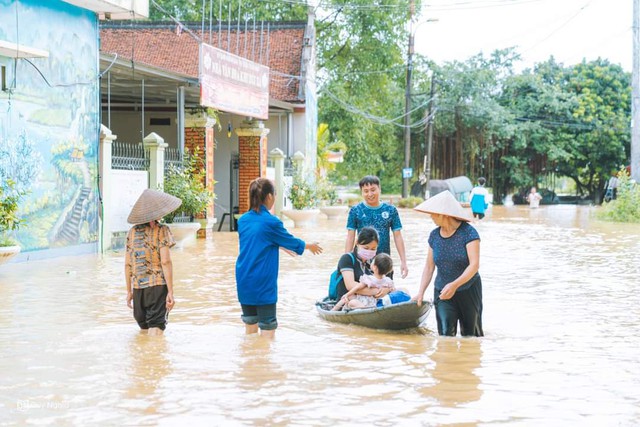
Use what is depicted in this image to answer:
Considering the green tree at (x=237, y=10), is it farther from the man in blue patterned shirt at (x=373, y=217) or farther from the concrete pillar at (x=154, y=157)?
the man in blue patterned shirt at (x=373, y=217)

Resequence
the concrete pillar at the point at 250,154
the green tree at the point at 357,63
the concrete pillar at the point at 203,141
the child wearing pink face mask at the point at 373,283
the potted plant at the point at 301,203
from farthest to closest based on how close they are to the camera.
Answer: the green tree at the point at 357,63 → the potted plant at the point at 301,203 → the concrete pillar at the point at 250,154 → the concrete pillar at the point at 203,141 → the child wearing pink face mask at the point at 373,283

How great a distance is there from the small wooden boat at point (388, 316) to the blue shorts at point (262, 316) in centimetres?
123

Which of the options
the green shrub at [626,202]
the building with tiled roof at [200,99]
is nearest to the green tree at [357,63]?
the building with tiled roof at [200,99]

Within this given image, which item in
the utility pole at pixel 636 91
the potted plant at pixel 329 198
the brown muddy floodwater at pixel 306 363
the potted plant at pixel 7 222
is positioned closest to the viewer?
the brown muddy floodwater at pixel 306 363

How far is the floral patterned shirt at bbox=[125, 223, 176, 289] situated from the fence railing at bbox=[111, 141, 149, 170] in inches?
446

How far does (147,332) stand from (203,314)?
1897 mm

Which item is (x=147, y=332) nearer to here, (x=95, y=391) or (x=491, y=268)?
(x=95, y=391)

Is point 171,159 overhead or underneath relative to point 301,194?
overhead

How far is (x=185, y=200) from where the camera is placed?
19641 mm

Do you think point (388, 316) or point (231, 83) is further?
point (231, 83)

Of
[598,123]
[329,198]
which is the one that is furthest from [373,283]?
[598,123]

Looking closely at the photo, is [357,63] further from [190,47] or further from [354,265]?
[354,265]

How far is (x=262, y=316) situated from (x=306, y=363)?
68cm

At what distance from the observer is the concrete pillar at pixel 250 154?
26984mm
